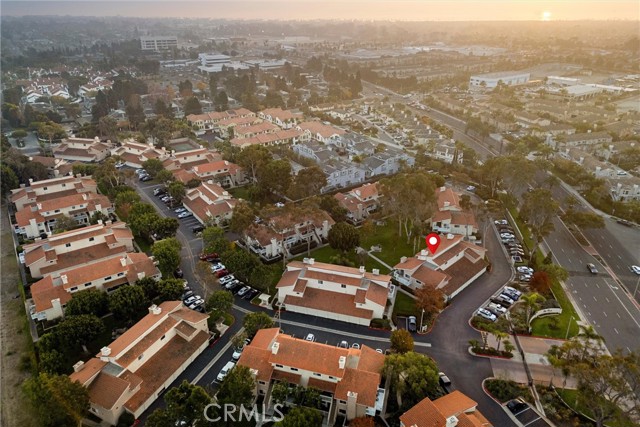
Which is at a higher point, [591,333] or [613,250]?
[591,333]

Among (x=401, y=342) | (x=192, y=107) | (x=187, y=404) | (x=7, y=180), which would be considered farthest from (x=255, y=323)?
(x=192, y=107)

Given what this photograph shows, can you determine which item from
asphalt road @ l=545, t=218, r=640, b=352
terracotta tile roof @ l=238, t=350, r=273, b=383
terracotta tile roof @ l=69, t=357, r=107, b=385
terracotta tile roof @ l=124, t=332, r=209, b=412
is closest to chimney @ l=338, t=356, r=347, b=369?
terracotta tile roof @ l=238, t=350, r=273, b=383

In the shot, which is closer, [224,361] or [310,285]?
[224,361]

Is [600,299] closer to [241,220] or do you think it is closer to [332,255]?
[332,255]

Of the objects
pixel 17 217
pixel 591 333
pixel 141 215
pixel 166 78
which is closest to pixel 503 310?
pixel 591 333

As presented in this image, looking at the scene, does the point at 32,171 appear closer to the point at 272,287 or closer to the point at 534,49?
the point at 272,287

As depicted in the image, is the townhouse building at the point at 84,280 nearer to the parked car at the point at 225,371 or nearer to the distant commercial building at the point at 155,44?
the parked car at the point at 225,371
